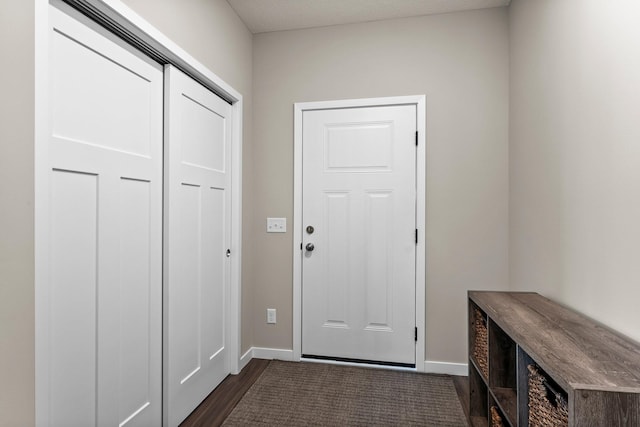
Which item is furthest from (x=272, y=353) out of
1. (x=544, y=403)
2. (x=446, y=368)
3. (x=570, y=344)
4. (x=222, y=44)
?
(x=222, y=44)

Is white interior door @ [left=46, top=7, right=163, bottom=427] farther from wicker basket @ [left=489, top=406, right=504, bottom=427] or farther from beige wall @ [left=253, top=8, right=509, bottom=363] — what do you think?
wicker basket @ [left=489, top=406, right=504, bottom=427]

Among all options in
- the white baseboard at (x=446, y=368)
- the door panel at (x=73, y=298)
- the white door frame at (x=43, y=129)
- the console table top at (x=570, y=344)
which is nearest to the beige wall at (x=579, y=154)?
the console table top at (x=570, y=344)

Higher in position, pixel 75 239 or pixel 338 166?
pixel 338 166

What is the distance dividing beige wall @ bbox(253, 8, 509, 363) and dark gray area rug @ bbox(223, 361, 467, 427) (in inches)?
14.6

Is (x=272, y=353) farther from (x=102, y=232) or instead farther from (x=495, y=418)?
(x=102, y=232)

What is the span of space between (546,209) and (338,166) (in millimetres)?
1367

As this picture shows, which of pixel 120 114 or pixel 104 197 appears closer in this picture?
pixel 104 197

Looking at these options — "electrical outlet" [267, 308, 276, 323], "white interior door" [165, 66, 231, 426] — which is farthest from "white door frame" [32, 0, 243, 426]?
"electrical outlet" [267, 308, 276, 323]

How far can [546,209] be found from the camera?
1881 mm

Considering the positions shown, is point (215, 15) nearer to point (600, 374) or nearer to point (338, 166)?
point (338, 166)

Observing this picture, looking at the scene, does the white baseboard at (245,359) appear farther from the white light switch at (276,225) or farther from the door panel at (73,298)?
the door panel at (73,298)

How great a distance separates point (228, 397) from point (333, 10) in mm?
2667

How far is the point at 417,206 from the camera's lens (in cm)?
252

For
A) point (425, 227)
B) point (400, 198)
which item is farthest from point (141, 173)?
point (425, 227)
